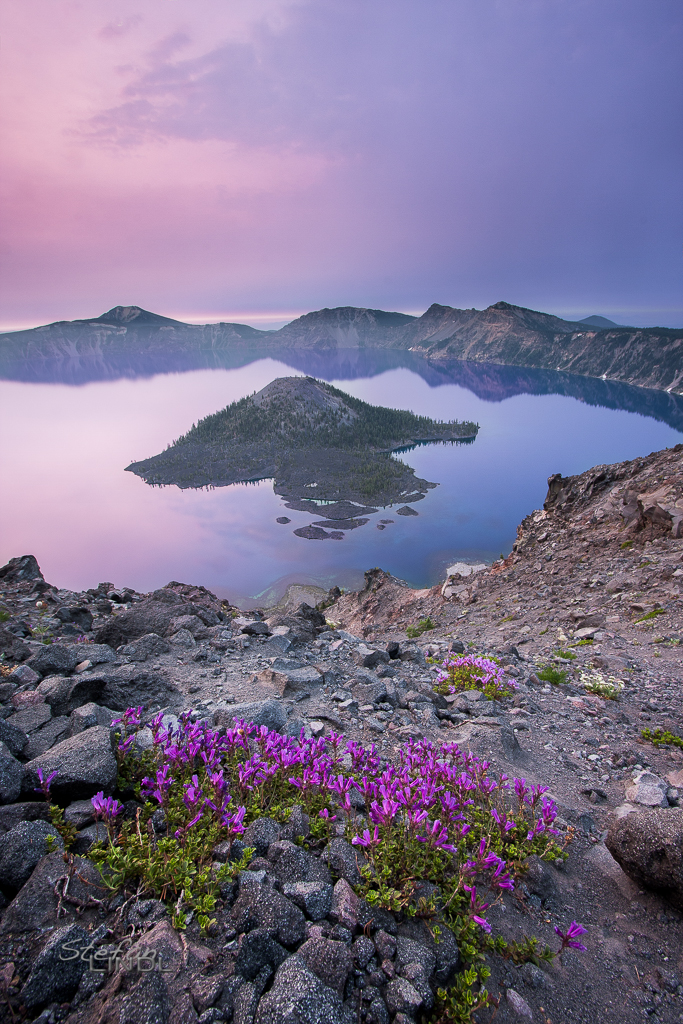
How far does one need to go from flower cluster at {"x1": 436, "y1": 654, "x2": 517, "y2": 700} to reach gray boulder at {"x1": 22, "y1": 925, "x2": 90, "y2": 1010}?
23.2 ft

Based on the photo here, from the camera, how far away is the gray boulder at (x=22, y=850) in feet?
11.2

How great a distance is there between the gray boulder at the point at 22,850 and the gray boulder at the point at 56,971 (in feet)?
2.28

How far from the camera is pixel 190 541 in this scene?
276 ft

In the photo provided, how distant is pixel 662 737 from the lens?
24.4ft

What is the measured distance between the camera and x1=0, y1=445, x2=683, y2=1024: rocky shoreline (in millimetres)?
2932

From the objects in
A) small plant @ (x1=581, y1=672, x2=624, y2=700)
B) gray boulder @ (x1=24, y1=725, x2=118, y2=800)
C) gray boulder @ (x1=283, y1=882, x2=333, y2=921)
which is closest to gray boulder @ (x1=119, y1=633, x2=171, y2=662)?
gray boulder @ (x1=24, y1=725, x2=118, y2=800)

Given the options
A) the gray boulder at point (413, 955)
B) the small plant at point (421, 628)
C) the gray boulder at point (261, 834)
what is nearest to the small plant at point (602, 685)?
the gray boulder at point (413, 955)

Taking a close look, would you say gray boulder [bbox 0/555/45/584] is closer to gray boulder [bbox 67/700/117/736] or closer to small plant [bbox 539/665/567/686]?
gray boulder [bbox 67/700/117/736]

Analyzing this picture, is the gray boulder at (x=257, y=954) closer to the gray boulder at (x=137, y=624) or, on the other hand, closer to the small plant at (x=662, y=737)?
the small plant at (x=662, y=737)

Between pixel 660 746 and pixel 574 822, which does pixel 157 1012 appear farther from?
pixel 660 746

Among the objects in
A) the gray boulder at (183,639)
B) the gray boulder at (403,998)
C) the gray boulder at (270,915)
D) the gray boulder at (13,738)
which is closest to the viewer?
the gray boulder at (403,998)

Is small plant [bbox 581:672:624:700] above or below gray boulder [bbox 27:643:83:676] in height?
below

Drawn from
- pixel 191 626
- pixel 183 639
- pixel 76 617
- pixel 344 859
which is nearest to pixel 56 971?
pixel 344 859

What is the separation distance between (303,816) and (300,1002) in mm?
1668
